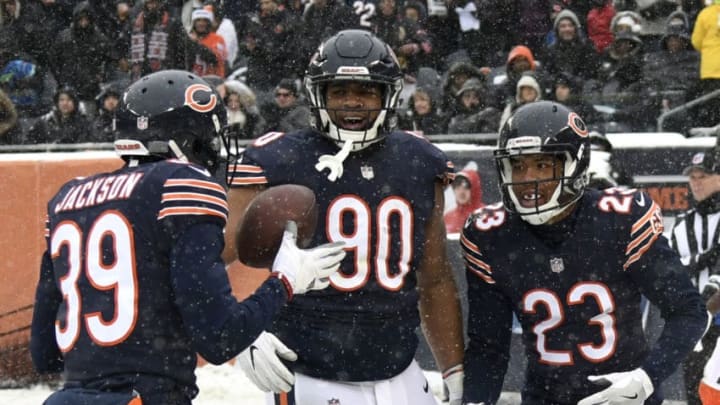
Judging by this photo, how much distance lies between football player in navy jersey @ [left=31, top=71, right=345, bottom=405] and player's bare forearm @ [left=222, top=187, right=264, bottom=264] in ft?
2.37

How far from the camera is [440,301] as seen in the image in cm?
400

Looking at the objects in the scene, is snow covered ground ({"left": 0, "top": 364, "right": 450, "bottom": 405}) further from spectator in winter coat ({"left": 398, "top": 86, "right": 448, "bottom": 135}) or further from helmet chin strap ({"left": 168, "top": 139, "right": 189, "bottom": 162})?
helmet chin strap ({"left": 168, "top": 139, "right": 189, "bottom": 162})

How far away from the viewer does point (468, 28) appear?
10328 mm

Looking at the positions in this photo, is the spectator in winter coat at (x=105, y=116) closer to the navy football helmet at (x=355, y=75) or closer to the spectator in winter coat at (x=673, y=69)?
the spectator in winter coat at (x=673, y=69)

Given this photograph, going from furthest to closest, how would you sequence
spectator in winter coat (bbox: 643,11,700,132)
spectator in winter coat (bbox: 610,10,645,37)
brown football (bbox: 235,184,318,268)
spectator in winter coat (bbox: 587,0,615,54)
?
spectator in winter coat (bbox: 587,0,615,54) < spectator in winter coat (bbox: 610,10,645,37) < spectator in winter coat (bbox: 643,11,700,132) < brown football (bbox: 235,184,318,268)

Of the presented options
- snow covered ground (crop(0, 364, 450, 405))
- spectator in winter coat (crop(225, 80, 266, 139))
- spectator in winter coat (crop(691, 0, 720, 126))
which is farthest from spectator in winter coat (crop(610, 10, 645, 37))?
snow covered ground (crop(0, 364, 450, 405))

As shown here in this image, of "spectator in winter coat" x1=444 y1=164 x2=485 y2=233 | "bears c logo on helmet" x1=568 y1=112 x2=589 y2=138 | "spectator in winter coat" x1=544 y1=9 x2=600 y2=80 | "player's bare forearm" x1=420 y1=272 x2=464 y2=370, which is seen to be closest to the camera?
"bears c logo on helmet" x1=568 y1=112 x2=589 y2=138

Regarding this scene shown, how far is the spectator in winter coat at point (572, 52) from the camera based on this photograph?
9312 millimetres

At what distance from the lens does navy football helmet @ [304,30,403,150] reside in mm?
3773

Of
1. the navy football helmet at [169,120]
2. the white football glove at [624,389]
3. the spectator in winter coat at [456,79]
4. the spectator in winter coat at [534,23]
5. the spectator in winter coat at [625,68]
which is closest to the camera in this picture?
the navy football helmet at [169,120]

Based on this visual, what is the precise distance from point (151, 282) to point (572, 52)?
701cm

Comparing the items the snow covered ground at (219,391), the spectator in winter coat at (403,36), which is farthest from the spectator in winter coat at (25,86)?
the snow covered ground at (219,391)

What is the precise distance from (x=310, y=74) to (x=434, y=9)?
6.79 meters

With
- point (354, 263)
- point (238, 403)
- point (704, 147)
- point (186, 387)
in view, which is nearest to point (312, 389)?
point (354, 263)
